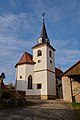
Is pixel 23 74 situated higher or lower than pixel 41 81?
higher

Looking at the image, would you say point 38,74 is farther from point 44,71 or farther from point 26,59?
point 26,59

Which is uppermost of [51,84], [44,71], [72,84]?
[44,71]

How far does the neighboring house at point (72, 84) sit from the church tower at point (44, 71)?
6.24 meters

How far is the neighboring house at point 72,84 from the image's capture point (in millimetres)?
17897

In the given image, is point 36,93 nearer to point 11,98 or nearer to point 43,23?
point 11,98

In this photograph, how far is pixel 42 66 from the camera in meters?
26.5

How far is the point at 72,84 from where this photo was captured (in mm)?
19844

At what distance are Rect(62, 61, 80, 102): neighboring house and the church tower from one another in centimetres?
624

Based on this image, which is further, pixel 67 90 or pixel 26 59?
pixel 26 59

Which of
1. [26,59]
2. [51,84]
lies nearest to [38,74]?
[51,84]

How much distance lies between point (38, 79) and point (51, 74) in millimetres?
2695

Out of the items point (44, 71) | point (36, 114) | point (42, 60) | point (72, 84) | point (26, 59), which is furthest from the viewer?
point (26, 59)

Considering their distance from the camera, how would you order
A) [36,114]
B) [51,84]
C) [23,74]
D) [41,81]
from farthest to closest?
[51,84]
[23,74]
[41,81]
[36,114]

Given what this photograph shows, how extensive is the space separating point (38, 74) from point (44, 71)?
1282mm
